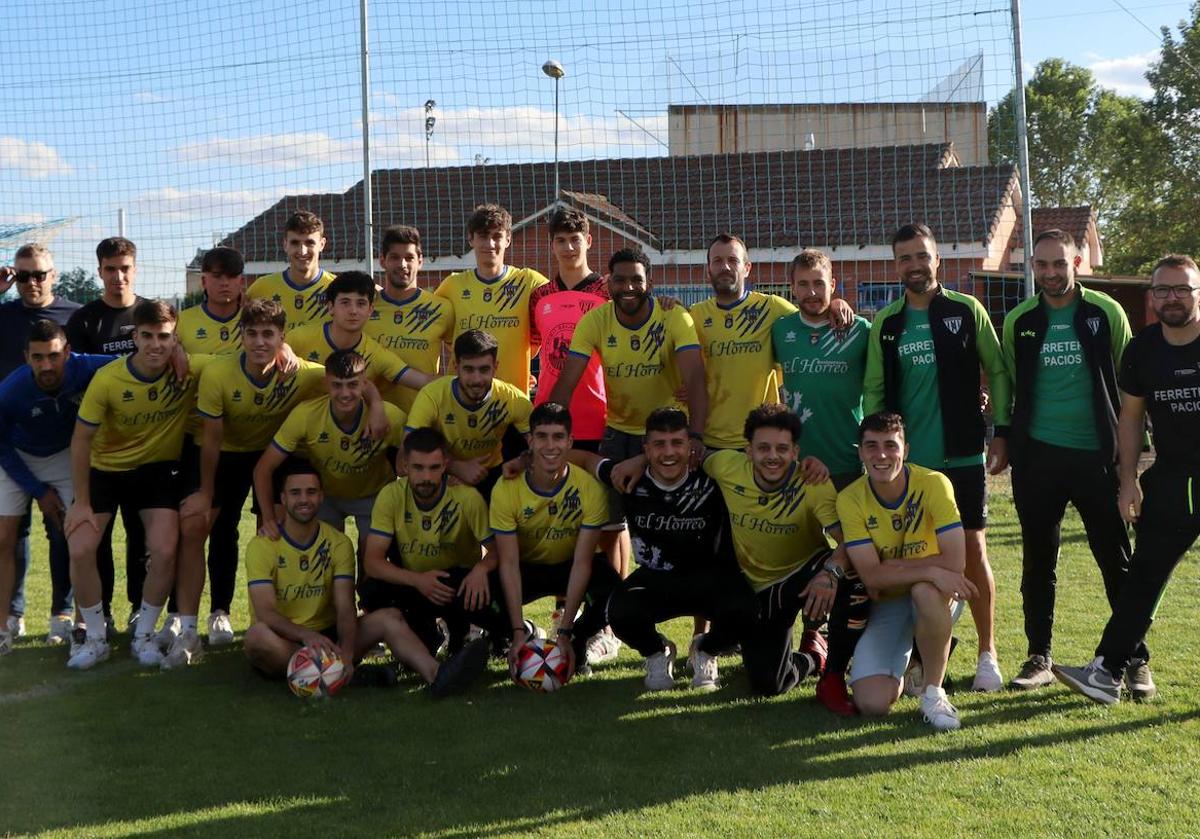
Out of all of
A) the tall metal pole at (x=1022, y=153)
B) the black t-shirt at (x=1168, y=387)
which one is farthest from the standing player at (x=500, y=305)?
the tall metal pole at (x=1022, y=153)

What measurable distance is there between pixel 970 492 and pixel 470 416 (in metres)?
2.23

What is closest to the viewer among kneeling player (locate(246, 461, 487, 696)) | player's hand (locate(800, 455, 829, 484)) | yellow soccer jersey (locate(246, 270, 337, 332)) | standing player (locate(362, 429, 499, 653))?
player's hand (locate(800, 455, 829, 484))

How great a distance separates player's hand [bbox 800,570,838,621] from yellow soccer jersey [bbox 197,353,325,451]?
249cm

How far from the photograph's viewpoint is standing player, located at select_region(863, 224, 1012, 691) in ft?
16.8

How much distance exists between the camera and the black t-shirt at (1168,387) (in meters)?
4.67

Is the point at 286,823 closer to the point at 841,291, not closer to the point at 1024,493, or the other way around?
the point at 1024,493

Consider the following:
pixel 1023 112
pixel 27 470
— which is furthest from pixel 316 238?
pixel 1023 112

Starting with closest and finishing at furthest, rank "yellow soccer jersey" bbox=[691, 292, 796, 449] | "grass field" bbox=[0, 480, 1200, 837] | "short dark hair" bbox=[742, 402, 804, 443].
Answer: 1. "grass field" bbox=[0, 480, 1200, 837]
2. "short dark hair" bbox=[742, 402, 804, 443]
3. "yellow soccer jersey" bbox=[691, 292, 796, 449]

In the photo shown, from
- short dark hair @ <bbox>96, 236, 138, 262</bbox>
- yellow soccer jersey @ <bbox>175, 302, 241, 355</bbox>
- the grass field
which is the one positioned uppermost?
short dark hair @ <bbox>96, 236, 138, 262</bbox>

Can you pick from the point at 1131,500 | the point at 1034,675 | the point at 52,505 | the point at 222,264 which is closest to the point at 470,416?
the point at 222,264

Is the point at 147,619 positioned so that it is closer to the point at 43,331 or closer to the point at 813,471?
the point at 43,331

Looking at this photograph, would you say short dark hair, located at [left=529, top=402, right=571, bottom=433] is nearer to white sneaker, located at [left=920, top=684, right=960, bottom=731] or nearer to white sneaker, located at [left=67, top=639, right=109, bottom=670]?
white sneaker, located at [left=920, top=684, right=960, bottom=731]

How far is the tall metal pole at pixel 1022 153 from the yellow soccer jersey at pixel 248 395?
4727mm

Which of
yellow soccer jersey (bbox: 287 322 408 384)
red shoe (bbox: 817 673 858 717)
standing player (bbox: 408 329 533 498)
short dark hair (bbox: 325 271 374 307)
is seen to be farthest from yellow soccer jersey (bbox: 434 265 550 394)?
red shoe (bbox: 817 673 858 717)
